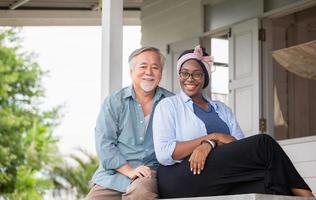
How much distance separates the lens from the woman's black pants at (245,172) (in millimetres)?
3100

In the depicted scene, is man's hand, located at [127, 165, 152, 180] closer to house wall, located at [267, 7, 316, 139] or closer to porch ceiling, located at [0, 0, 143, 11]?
house wall, located at [267, 7, 316, 139]

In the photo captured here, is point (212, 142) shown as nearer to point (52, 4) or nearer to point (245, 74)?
point (245, 74)

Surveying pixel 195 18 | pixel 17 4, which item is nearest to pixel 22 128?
pixel 17 4

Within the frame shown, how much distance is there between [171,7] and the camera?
29.2 ft

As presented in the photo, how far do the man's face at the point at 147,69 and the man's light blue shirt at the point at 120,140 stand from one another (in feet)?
0.33

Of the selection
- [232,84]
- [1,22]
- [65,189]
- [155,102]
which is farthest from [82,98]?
[155,102]

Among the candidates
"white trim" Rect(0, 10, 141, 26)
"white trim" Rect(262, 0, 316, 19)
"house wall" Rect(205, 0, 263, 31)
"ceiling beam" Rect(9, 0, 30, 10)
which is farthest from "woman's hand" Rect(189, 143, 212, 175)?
"white trim" Rect(0, 10, 141, 26)

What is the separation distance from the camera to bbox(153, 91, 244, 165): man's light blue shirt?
3.43 meters

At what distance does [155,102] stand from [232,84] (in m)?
4.04

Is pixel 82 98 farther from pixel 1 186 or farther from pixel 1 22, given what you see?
pixel 1 22

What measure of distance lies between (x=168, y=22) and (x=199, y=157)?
5.77 m

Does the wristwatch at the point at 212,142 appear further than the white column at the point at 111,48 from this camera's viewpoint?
No

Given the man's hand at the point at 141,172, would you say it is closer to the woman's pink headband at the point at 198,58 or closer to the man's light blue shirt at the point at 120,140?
the man's light blue shirt at the point at 120,140

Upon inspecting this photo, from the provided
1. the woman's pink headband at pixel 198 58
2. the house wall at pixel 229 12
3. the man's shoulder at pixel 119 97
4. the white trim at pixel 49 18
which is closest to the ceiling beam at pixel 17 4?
the white trim at pixel 49 18
